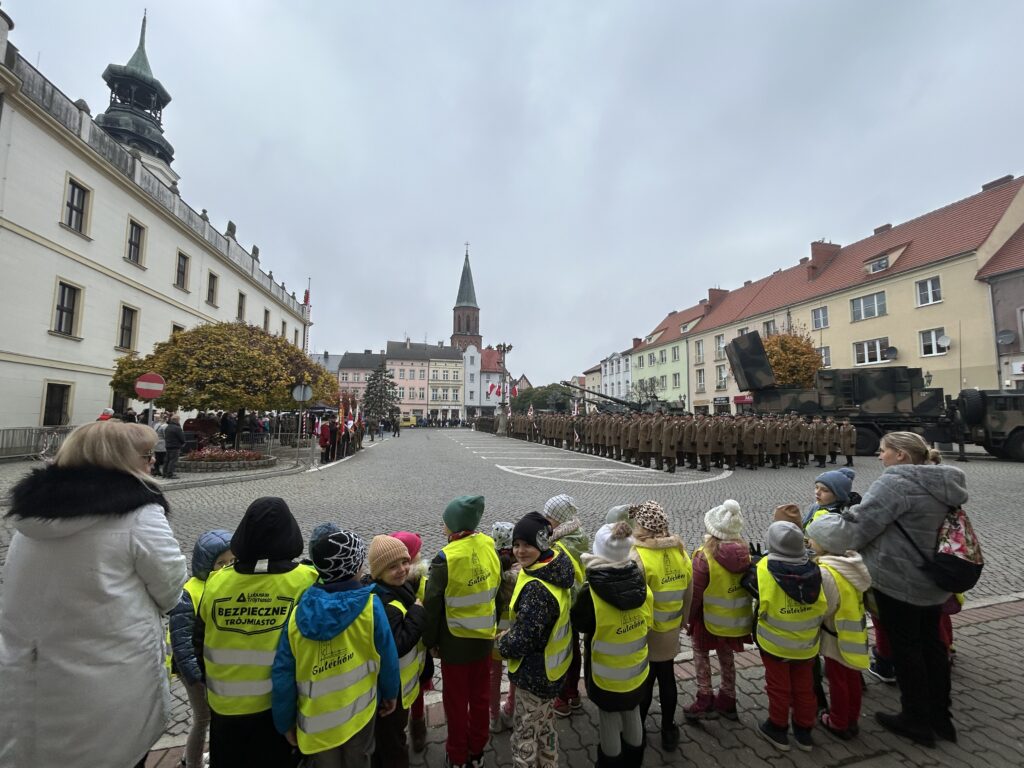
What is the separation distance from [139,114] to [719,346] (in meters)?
50.5

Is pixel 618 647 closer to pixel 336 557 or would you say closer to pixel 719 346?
pixel 336 557

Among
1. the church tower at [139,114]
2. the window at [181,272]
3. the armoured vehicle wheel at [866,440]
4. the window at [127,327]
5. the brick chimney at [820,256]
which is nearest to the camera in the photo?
the armoured vehicle wheel at [866,440]

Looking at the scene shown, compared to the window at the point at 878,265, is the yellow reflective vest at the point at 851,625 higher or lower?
lower

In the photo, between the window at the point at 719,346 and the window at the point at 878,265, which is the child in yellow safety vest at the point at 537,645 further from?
the window at the point at 719,346

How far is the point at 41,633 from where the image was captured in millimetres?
1619

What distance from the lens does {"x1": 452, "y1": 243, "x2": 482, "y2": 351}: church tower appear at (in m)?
93.8

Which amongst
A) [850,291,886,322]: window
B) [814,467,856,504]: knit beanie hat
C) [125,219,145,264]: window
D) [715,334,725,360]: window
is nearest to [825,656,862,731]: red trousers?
[814,467,856,504]: knit beanie hat

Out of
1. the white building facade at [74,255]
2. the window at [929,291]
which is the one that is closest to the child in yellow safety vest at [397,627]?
the white building facade at [74,255]

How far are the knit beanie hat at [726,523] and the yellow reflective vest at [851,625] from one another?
0.57 m

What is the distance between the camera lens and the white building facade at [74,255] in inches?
616

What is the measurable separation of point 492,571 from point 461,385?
277ft

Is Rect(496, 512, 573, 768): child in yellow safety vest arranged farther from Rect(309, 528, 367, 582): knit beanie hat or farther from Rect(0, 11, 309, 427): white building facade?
Rect(0, 11, 309, 427): white building facade

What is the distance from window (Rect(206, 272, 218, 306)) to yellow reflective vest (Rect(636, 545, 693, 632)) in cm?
3309

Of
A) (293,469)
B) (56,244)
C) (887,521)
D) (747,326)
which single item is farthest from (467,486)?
(747,326)
